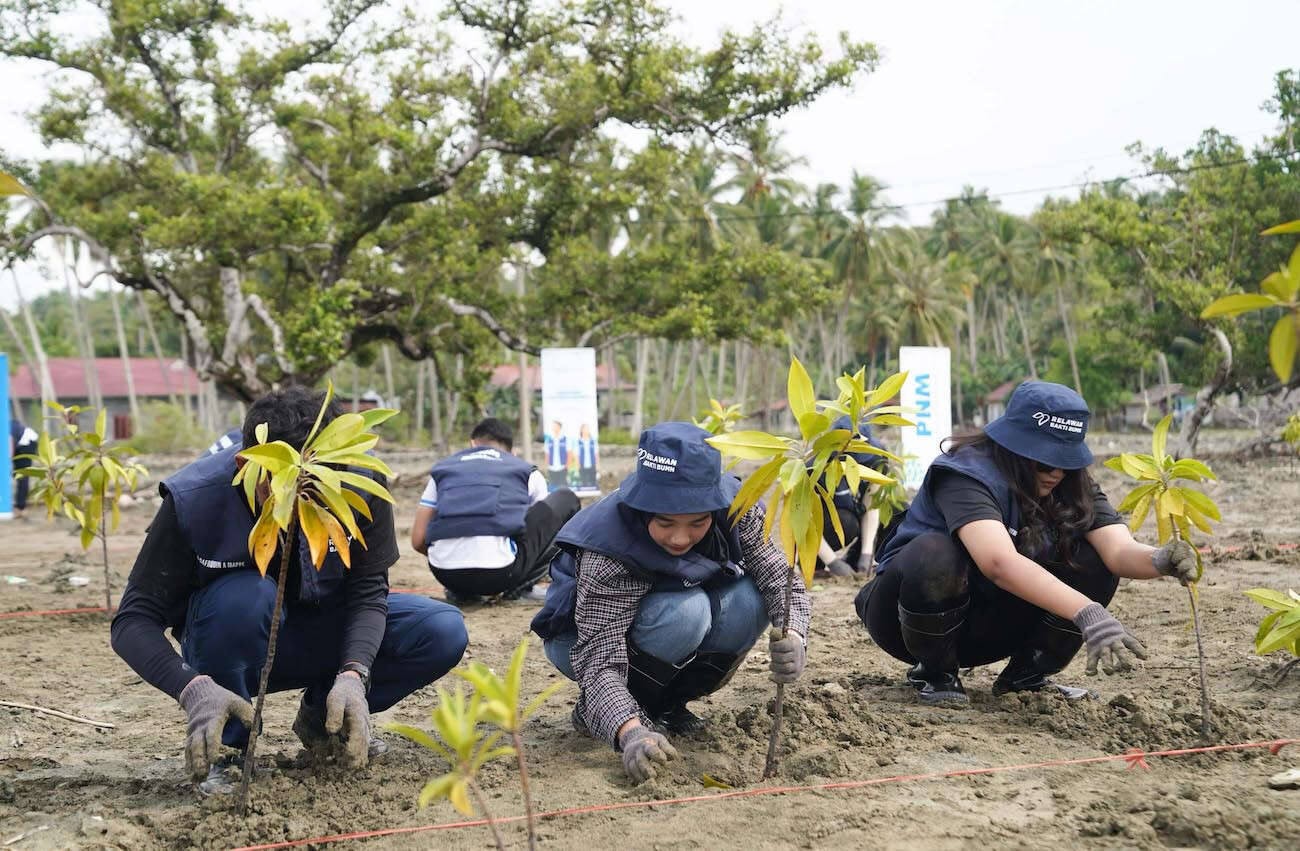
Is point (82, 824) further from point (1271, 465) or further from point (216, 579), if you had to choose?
point (1271, 465)

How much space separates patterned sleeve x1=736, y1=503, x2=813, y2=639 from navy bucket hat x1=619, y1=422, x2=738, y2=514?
320mm

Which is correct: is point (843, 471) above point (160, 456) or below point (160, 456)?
above

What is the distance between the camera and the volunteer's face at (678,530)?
9.76 ft

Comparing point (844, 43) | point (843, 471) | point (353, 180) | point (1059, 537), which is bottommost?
point (1059, 537)

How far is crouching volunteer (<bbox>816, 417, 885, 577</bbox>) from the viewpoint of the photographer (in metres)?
6.55

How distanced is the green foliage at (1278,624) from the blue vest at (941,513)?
2.18 feet

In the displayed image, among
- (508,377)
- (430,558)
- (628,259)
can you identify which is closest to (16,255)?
(628,259)

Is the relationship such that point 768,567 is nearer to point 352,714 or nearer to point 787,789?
point 787,789

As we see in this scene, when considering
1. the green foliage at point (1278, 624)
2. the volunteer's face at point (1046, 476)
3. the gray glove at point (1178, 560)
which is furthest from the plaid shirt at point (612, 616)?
the green foliage at point (1278, 624)

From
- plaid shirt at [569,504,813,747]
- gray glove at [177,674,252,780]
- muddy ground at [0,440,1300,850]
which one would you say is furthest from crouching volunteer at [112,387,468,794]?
plaid shirt at [569,504,813,747]

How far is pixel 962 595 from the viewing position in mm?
3396

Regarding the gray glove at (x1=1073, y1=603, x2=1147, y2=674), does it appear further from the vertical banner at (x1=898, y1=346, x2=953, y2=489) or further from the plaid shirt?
the vertical banner at (x1=898, y1=346, x2=953, y2=489)

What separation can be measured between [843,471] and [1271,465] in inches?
608

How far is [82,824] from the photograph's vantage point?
2670 millimetres
